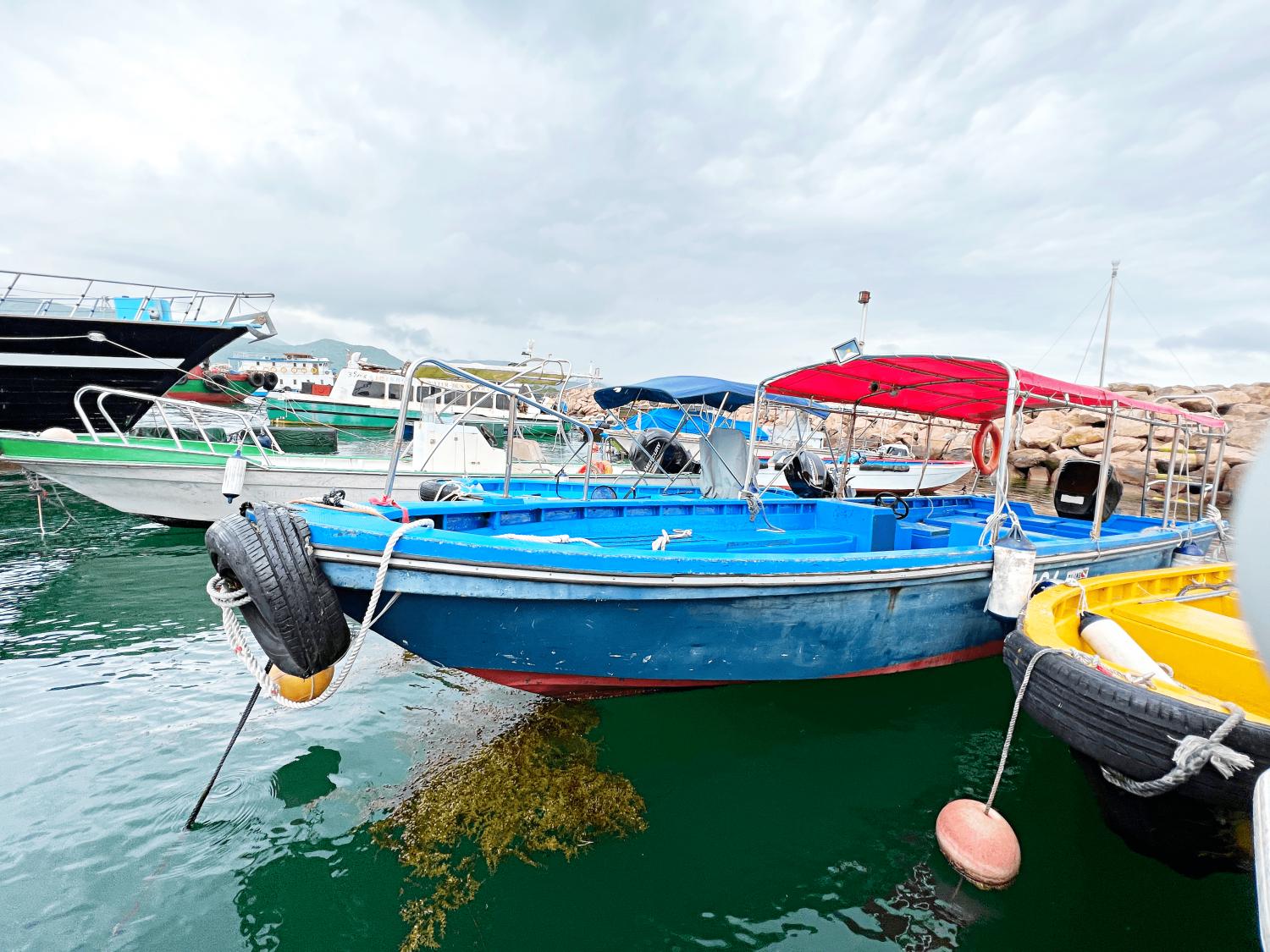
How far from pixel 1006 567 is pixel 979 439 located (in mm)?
2363

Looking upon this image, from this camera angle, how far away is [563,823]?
11.9 feet

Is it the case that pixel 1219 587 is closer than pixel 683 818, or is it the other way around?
pixel 683 818

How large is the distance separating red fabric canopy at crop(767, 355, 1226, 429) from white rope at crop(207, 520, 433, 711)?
4.46 m

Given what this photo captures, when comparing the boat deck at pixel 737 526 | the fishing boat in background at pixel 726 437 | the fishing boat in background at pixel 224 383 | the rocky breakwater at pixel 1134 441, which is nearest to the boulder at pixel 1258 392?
the rocky breakwater at pixel 1134 441

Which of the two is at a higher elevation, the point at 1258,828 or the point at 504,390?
the point at 504,390

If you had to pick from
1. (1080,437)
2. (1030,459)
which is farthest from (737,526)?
(1080,437)

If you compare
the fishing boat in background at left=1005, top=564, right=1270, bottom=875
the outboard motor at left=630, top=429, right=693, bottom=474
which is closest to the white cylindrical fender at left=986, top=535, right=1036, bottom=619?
the fishing boat in background at left=1005, top=564, right=1270, bottom=875

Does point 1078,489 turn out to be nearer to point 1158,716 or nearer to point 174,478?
point 1158,716

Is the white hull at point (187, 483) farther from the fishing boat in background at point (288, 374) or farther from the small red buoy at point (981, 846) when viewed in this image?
the fishing boat in background at point (288, 374)

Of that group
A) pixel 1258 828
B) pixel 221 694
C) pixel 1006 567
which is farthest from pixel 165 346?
pixel 1258 828

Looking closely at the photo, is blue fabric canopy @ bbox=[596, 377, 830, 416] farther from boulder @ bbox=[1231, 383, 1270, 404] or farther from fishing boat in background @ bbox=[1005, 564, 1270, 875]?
boulder @ bbox=[1231, 383, 1270, 404]

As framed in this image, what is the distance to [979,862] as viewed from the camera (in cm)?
330

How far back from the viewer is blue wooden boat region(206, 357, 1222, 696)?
11.7 ft

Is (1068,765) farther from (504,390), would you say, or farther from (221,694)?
(221,694)
